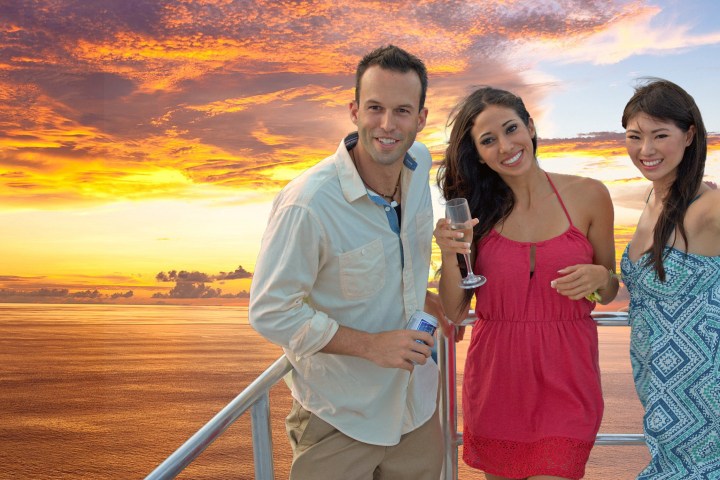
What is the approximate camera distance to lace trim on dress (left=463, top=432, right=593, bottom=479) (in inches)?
91.6

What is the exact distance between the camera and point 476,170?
104 inches

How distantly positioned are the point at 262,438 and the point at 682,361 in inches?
52.8

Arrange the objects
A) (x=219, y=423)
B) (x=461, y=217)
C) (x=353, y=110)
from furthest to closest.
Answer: (x=353, y=110) < (x=461, y=217) < (x=219, y=423)

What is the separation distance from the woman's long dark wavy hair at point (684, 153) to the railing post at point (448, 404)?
31.6 inches

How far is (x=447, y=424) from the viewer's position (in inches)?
105

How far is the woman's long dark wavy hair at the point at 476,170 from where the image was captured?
254 cm

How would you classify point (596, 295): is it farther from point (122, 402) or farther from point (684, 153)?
point (122, 402)

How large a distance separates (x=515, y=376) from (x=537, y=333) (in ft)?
0.54

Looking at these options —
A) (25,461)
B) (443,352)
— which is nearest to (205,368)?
(25,461)

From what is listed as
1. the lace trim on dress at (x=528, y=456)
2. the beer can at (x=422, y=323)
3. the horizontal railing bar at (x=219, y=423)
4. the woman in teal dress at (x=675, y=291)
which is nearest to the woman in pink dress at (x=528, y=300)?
the lace trim on dress at (x=528, y=456)

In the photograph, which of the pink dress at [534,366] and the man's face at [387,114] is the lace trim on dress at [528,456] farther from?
the man's face at [387,114]

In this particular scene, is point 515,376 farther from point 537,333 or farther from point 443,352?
point 443,352

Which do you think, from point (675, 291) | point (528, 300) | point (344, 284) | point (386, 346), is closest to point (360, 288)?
point (344, 284)

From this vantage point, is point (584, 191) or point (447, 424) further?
point (447, 424)
